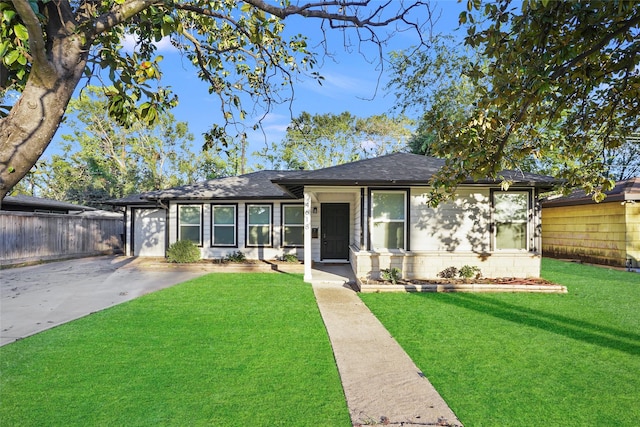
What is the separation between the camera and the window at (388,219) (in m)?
9.34

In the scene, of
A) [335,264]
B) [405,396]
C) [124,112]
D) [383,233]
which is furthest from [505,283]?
[124,112]

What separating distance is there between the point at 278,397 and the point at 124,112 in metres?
2.83

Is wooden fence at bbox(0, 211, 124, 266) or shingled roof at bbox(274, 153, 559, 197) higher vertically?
shingled roof at bbox(274, 153, 559, 197)

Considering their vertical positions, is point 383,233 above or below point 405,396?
above

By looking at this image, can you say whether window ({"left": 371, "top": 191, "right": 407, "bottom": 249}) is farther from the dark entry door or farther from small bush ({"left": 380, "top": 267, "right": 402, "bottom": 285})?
the dark entry door

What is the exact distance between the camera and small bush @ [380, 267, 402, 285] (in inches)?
342

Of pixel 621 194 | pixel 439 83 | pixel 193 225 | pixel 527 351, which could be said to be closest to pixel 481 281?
pixel 527 351

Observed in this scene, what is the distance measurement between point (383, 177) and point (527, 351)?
5350 millimetres

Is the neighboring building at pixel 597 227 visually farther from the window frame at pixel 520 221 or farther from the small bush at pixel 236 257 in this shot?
the small bush at pixel 236 257

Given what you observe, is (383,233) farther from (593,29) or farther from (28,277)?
(28,277)

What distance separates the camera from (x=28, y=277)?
10367 millimetres

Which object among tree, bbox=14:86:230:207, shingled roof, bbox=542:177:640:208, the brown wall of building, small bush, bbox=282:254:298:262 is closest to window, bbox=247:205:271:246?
small bush, bbox=282:254:298:262

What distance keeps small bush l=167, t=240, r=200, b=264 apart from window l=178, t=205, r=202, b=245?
109 cm

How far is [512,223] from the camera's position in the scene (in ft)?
31.0
